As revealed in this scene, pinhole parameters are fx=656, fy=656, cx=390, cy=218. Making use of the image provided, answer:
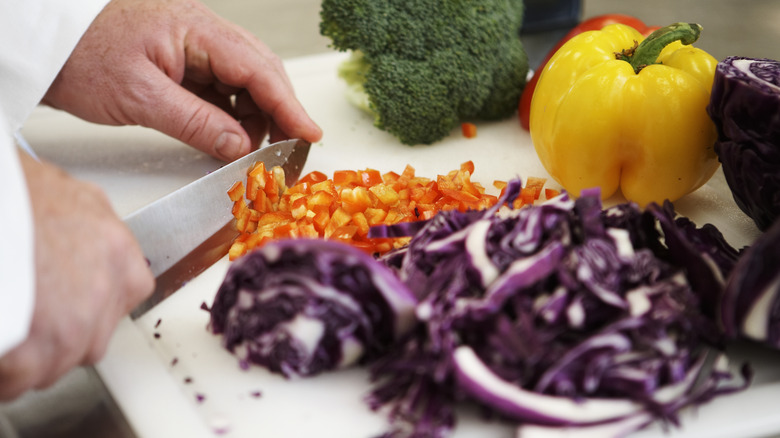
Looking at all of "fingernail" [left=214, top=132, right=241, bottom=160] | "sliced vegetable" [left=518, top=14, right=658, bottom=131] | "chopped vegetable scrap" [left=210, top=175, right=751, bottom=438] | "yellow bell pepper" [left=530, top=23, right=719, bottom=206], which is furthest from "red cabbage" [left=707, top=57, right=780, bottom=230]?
"fingernail" [left=214, top=132, right=241, bottom=160]

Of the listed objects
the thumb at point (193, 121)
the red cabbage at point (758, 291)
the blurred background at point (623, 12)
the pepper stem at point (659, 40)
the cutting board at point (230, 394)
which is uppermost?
the pepper stem at point (659, 40)

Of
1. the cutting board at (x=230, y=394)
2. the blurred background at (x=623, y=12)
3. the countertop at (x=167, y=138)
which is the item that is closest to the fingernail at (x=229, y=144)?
the countertop at (x=167, y=138)

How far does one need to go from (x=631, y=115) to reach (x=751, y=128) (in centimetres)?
28

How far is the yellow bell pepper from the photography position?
1.57 metres

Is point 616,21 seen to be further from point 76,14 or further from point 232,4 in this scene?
point 232,4

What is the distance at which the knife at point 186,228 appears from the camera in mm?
1409

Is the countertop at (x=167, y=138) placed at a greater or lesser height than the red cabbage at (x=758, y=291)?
lesser

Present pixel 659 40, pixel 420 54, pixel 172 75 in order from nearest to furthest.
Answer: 1. pixel 659 40
2. pixel 172 75
3. pixel 420 54

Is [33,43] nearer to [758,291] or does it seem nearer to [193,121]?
[193,121]

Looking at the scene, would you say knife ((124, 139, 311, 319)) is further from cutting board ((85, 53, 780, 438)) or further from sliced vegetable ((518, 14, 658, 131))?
sliced vegetable ((518, 14, 658, 131))

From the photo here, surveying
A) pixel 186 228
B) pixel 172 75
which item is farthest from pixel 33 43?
pixel 186 228

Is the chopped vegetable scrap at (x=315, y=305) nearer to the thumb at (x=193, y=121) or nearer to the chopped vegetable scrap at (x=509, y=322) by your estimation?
the chopped vegetable scrap at (x=509, y=322)

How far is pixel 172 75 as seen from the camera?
1941 mm

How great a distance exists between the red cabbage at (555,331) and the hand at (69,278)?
449 mm
